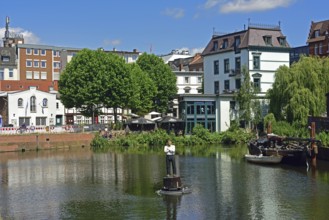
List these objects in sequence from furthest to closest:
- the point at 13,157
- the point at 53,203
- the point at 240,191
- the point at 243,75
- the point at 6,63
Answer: the point at 6,63, the point at 243,75, the point at 13,157, the point at 240,191, the point at 53,203

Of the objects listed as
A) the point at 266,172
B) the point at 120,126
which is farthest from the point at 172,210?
the point at 120,126

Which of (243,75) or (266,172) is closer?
(266,172)

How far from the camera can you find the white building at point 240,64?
2985 inches

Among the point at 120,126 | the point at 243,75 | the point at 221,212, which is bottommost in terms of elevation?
the point at 221,212

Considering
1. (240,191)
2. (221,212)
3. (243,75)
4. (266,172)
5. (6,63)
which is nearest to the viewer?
(221,212)

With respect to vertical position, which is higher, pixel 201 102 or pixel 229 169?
pixel 201 102

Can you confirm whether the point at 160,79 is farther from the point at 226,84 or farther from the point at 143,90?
the point at 226,84

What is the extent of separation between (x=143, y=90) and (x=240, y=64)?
637 inches

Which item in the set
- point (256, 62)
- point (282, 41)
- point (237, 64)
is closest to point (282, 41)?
point (282, 41)

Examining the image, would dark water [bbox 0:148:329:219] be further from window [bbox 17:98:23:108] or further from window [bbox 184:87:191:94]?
window [bbox 184:87:191:94]

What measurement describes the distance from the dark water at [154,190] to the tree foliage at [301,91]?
1404 centimetres

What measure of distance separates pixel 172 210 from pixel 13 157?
34905mm

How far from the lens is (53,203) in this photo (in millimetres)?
28344

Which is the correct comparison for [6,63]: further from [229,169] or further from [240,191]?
[240,191]
